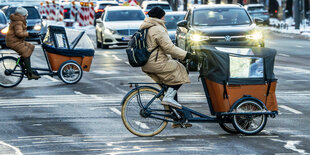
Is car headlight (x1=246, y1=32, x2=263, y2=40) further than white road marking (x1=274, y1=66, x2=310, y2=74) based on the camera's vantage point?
Yes

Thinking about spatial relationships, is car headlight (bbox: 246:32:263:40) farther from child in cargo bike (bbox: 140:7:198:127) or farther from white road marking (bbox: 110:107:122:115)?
child in cargo bike (bbox: 140:7:198:127)

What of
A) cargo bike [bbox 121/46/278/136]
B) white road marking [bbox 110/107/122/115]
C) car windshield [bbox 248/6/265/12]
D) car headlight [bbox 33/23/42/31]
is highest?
cargo bike [bbox 121/46/278/136]

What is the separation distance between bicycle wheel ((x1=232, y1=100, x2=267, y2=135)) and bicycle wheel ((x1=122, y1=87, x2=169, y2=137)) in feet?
2.85

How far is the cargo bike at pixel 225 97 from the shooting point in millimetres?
9766

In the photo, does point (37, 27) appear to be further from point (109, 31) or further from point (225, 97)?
point (225, 97)

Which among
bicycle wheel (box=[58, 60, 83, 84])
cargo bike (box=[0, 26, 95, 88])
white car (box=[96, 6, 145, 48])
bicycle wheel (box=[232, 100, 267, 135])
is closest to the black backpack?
bicycle wheel (box=[232, 100, 267, 135])

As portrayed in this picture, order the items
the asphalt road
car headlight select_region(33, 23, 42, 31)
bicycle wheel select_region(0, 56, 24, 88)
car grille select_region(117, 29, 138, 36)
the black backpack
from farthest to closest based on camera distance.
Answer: car headlight select_region(33, 23, 42, 31) < car grille select_region(117, 29, 138, 36) < bicycle wheel select_region(0, 56, 24, 88) < the black backpack < the asphalt road

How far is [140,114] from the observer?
387 inches

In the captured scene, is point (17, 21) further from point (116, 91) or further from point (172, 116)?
point (172, 116)

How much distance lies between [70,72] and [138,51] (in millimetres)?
7666

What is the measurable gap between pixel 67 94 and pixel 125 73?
459cm

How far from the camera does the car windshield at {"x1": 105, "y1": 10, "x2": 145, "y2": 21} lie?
3133cm

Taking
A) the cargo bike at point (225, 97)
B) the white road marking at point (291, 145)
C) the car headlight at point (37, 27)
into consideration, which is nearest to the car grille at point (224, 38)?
the cargo bike at point (225, 97)

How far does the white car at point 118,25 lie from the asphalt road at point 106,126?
39.3ft
